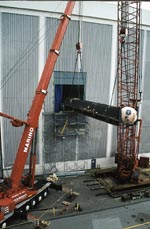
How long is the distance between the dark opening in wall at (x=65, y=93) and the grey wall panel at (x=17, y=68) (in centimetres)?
178

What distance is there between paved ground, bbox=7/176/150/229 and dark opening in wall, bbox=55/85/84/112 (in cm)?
565

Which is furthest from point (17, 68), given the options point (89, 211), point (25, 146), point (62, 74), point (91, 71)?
point (89, 211)

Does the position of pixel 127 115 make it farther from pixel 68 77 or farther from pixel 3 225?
pixel 3 225

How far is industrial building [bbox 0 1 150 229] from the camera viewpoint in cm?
1403

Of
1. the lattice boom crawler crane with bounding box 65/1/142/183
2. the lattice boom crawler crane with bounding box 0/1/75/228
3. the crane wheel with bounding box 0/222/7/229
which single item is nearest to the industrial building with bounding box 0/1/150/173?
the lattice boom crawler crane with bounding box 65/1/142/183

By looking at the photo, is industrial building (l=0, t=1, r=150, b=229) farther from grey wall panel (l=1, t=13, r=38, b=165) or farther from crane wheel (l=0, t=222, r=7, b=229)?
crane wheel (l=0, t=222, r=7, b=229)

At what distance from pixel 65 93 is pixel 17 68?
12.3ft

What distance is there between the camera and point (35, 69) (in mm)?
14703

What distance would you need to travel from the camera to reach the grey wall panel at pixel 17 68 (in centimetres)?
1387

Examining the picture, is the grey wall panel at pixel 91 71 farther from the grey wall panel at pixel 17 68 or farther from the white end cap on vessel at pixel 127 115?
the white end cap on vessel at pixel 127 115

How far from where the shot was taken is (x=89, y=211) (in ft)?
37.2

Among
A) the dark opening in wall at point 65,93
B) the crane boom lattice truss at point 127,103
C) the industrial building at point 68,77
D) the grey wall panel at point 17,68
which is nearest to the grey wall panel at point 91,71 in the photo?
the industrial building at point 68,77

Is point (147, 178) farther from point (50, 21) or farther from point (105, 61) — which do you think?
point (50, 21)

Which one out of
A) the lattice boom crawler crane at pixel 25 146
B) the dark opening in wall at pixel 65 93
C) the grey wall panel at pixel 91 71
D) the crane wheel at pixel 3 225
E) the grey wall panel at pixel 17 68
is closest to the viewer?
the crane wheel at pixel 3 225
